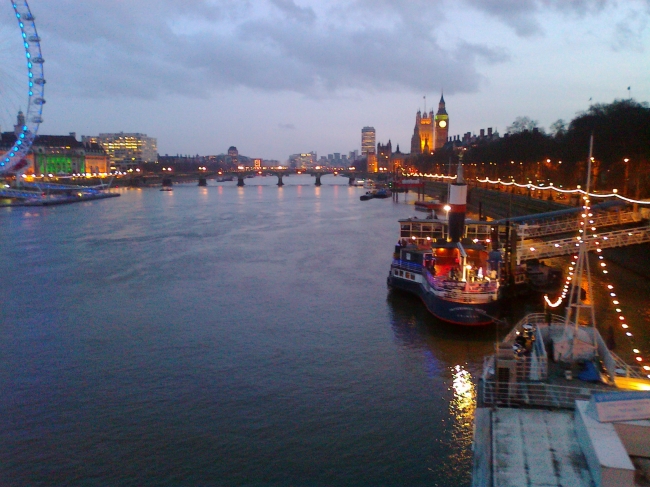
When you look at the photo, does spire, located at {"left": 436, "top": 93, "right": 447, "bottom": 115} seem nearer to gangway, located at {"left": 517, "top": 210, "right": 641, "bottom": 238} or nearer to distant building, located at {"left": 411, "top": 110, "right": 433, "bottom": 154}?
distant building, located at {"left": 411, "top": 110, "right": 433, "bottom": 154}

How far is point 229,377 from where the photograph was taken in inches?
457

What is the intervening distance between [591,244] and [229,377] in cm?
1303

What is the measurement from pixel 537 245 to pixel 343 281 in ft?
22.6

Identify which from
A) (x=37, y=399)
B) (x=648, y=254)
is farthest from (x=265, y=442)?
(x=648, y=254)

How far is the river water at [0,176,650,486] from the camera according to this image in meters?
8.55

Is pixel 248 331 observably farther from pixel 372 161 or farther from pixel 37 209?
pixel 372 161

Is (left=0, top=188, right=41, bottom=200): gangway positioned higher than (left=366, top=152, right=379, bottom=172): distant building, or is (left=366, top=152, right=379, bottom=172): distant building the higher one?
(left=366, top=152, right=379, bottom=172): distant building

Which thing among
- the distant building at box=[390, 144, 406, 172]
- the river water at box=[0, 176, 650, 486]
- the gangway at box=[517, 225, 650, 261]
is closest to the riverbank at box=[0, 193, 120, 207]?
the river water at box=[0, 176, 650, 486]

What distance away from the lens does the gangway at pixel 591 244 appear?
18.7 metres

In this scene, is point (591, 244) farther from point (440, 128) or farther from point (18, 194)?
point (440, 128)

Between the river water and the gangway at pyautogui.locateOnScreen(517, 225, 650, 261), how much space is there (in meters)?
1.53

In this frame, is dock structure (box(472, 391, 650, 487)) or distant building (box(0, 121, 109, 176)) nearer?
dock structure (box(472, 391, 650, 487))

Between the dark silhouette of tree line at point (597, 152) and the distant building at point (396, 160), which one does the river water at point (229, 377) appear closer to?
the dark silhouette of tree line at point (597, 152)

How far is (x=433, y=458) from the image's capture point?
8.66 m
